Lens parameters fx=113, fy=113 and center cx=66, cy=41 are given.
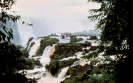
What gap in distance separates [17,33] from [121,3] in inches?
2686

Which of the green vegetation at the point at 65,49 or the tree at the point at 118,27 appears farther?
the green vegetation at the point at 65,49

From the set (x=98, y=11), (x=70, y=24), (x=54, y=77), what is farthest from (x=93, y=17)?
(x=70, y=24)

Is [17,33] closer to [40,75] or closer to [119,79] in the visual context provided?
[40,75]

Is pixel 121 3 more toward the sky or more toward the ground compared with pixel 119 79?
more toward the sky

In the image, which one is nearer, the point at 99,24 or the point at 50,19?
the point at 99,24

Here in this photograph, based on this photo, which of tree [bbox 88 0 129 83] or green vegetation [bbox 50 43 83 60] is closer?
tree [bbox 88 0 129 83]

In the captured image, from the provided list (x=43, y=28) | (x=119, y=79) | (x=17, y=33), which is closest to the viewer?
(x=119, y=79)

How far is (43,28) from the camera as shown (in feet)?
364

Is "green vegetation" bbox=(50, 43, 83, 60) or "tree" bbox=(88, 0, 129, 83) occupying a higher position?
"tree" bbox=(88, 0, 129, 83)

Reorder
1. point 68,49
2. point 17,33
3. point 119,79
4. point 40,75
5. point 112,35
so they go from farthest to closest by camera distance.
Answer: point 17,33 < point 68,49 < point 40,75 < point 112,35 < point 119,79

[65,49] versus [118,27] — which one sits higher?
[118,27]

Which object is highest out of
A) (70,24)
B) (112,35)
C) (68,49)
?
(70,24)

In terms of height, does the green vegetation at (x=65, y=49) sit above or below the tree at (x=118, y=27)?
below

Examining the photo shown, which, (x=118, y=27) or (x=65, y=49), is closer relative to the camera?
(x=118, y=27)
